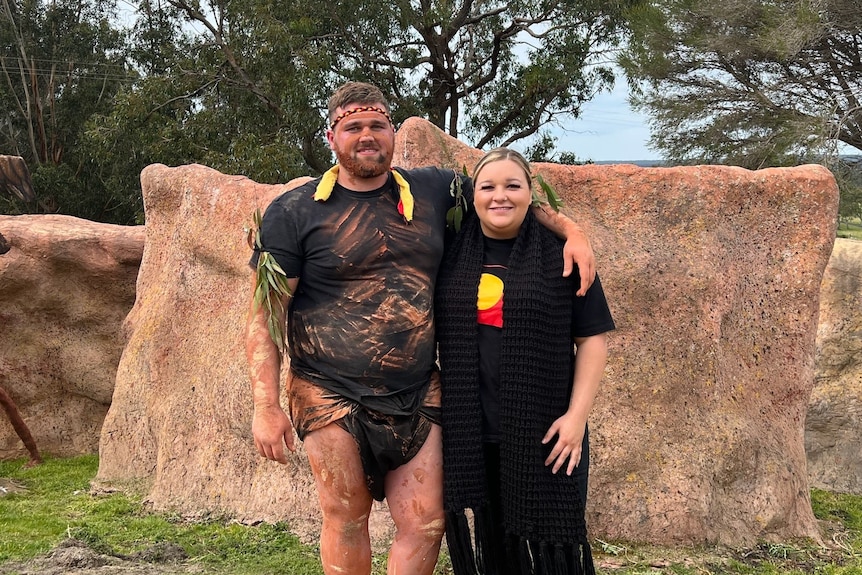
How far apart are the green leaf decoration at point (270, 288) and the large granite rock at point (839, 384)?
14.4 feet

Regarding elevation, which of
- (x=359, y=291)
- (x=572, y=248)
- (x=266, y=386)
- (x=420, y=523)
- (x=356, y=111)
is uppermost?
(x=356, y=111)

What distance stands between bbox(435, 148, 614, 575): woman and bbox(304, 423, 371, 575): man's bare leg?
0.89ft

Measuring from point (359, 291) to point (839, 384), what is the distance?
4.43m

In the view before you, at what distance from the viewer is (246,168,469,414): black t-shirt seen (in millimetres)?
2562

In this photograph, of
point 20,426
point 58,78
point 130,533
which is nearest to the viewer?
point 130,533

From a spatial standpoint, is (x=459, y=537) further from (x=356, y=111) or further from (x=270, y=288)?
(x=356, y=111)

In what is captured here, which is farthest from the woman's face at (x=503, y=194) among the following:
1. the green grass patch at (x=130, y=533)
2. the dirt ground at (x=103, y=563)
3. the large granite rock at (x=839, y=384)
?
the large granite rock at (x=839, y=384)

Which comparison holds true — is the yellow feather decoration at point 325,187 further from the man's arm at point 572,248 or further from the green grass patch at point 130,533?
the green grass patch at point 130,533

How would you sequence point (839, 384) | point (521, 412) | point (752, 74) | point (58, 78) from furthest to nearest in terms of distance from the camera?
point (58, 78), point (752, 74), point (839, 384), point (521, 412)

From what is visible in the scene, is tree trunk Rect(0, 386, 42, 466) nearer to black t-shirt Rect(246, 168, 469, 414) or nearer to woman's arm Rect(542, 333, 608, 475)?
black t-shirt Rect(246, 168, 469, 414)

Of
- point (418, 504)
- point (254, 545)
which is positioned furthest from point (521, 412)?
point (254, 545)

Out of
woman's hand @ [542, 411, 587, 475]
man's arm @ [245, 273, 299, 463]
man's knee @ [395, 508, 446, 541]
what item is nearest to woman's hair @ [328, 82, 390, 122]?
man's arm @ [245, 273, 299, 463]

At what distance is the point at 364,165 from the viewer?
8.54 feet

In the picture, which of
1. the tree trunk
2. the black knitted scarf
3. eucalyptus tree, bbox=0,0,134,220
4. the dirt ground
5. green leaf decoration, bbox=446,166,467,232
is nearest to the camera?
the black knitted scarf
